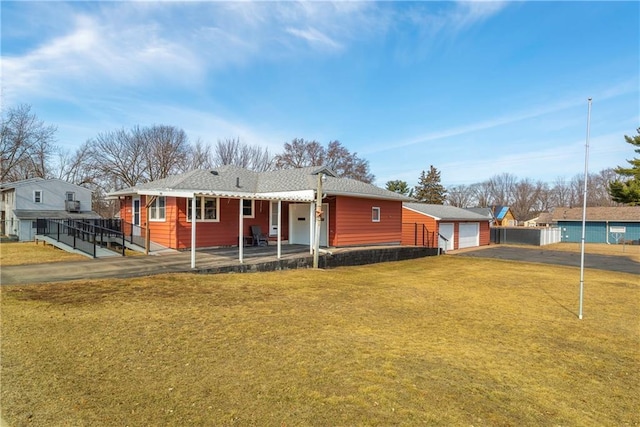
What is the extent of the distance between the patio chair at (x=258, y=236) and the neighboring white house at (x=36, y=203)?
19.2 m

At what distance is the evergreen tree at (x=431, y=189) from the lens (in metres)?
42.0

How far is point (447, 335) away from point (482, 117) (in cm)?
1616

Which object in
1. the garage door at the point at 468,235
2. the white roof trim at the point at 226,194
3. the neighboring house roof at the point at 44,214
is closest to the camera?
the white roof trim at the point at 226,194

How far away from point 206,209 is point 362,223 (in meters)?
7.26

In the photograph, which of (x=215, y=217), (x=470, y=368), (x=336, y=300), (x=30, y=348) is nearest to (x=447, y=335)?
(x=470, y=368)

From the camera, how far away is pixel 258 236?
15086mm

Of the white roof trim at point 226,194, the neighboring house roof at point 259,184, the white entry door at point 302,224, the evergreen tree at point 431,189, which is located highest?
the evergreen tree at point 431,189

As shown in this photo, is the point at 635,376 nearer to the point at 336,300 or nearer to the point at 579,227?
the point at 336,300

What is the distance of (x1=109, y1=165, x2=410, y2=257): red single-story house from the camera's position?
13.6m

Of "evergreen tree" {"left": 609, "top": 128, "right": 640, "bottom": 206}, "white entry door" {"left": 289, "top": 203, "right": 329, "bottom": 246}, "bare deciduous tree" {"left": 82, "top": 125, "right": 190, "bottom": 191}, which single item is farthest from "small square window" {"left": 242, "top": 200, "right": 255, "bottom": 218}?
"bare deciduous tree" {"left": 82, "top": 125, "right": 190, "bottom": 191}

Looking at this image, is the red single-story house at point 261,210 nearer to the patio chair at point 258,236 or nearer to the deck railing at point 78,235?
the patio chair at point 258,236

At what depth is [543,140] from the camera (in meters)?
18.7

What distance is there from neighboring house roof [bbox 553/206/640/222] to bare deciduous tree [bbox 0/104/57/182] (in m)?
52.1

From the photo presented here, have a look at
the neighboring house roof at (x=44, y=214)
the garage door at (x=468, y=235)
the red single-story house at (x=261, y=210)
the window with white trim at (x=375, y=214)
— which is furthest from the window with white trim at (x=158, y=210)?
the garage door at (x=468, y=235)
